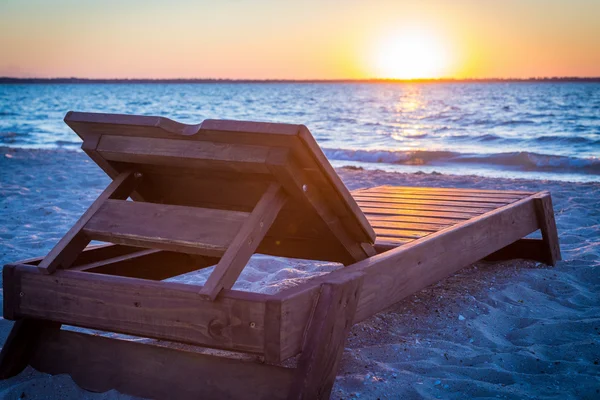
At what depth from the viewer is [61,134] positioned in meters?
23.8

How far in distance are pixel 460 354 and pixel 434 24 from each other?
51.2 metres

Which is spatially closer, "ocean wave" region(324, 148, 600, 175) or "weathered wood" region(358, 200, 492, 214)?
"weathered wood" region(358, 200, 492, 214)

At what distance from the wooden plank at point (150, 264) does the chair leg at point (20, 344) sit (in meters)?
0.35

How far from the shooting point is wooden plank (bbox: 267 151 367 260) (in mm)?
2430

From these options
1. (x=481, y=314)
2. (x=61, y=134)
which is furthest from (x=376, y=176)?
(x=61, y=134)

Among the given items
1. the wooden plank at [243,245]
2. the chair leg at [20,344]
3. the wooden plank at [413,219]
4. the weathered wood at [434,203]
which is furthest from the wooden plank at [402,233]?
the chair leg at [20,344]

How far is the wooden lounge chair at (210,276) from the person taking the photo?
2.36 m

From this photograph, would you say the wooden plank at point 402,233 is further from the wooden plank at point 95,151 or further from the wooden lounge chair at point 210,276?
the wooden plank at point 95,151

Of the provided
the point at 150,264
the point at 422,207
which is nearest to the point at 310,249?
the point at 150,264

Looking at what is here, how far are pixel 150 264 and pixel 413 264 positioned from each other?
4.92 ft

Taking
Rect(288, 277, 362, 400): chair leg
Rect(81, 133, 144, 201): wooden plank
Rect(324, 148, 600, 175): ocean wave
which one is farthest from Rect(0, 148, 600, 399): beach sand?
Rect(324, 148, 600, 175): ocean wave

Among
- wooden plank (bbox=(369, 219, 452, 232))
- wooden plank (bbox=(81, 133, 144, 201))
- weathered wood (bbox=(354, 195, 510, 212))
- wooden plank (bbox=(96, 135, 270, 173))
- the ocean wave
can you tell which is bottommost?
the ocean wave

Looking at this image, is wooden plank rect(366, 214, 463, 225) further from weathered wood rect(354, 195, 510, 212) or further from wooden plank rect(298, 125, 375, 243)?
wooden plank rect(298, 125, 375, 243)

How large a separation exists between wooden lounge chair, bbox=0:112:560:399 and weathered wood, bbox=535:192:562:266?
1.74m
